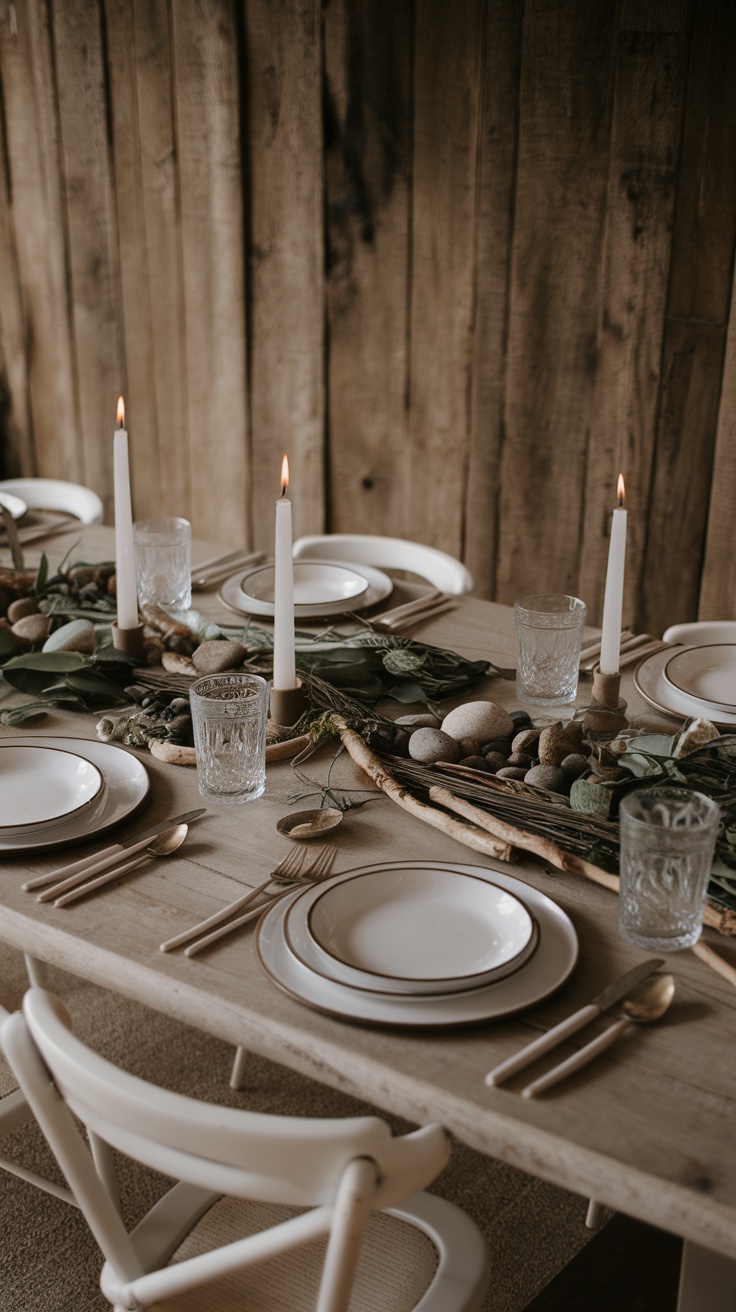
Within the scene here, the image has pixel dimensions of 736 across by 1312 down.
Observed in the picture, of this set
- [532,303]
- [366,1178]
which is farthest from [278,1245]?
[532,303]

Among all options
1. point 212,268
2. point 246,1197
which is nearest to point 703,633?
point 246,1197

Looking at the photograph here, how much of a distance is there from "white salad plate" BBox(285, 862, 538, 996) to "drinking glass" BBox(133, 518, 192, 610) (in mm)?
830

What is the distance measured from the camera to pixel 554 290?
8.56 feet

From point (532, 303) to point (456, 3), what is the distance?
665 millimetres

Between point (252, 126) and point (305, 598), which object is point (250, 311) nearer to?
point (252, 126)

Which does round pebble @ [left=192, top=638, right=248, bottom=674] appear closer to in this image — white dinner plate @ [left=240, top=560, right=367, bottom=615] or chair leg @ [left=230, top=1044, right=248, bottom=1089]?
white dinner plate @ [left=240, top=560, right=367, bottom=615]

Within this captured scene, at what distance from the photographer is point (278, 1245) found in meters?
0.77

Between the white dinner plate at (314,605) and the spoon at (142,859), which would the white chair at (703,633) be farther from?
the spoon at (142,859)

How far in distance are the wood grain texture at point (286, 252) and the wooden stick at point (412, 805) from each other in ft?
6.18

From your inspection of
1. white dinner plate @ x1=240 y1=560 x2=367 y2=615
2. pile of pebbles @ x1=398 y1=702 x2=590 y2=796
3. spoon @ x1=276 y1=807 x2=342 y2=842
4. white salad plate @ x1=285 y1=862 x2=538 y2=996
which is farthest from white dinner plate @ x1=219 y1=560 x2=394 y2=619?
white salad plate @ x1=285 y1=862 x2=538 y2=996

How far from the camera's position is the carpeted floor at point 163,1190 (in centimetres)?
141

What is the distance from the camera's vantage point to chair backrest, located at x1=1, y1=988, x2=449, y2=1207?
0.69 m

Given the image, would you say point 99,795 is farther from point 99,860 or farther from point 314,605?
point 314,605

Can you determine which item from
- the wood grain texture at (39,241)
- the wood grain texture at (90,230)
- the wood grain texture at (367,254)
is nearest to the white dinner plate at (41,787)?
the wood grain texture at (367,254)
